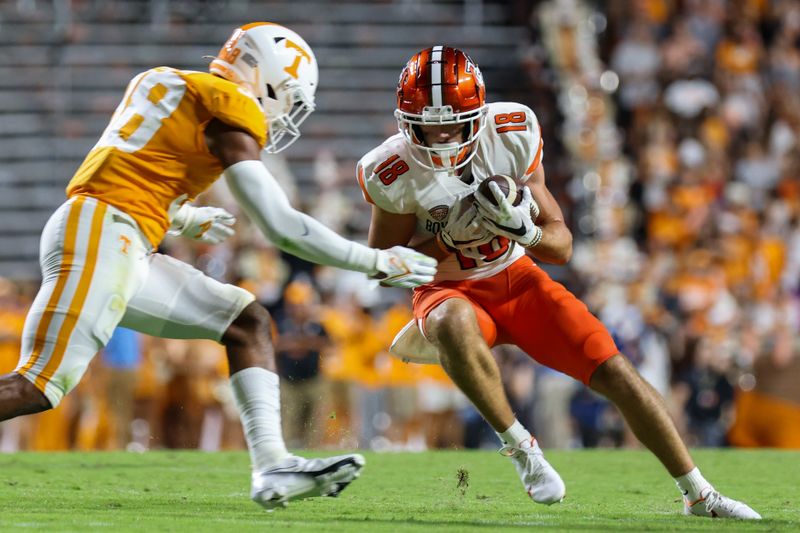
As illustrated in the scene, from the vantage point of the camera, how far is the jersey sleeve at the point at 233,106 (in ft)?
13.7

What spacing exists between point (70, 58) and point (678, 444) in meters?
9.65

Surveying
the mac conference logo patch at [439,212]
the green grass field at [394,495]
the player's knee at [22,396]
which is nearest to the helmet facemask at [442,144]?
the mac conference logo patch at [439,212]

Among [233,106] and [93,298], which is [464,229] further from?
[93,298]

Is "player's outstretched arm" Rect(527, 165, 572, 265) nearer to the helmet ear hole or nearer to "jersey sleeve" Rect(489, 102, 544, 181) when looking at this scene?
"jersey sleeve" Rect(489, 102, 544, 181)

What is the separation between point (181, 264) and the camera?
14.6 ft

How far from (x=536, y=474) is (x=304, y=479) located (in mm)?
1019

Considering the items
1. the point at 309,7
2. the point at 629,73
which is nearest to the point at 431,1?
the point at 309,7

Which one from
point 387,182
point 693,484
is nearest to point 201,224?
point 387,182

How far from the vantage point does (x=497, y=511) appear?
470 cm

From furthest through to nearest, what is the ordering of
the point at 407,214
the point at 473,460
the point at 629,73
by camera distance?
the point at 629,73 → the point at 473,460 → the point at 407,214

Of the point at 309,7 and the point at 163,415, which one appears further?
the point at 309,7

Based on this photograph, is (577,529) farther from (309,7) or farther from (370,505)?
(309,7)

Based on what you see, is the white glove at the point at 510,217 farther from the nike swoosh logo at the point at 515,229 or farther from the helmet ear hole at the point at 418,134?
the helmet ear hole at the point at 418,134

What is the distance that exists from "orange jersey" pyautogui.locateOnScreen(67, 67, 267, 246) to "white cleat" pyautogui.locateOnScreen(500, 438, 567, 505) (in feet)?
4.82
